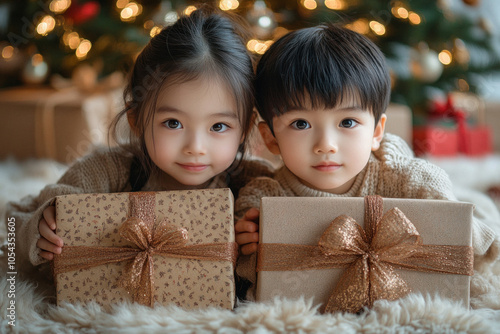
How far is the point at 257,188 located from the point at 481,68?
6.28 ft

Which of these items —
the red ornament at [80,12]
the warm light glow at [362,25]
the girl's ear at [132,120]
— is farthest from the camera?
the warm light glow at [362,25]

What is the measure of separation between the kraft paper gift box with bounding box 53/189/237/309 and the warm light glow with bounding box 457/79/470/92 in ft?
6.73

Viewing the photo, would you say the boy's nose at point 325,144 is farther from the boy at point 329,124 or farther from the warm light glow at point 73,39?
the warm light glow at point 73,39

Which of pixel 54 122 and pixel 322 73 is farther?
pixel 54 122

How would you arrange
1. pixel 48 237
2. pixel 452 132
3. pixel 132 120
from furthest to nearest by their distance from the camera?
pixel 452 132
pixel 132 120
pixel 48 237

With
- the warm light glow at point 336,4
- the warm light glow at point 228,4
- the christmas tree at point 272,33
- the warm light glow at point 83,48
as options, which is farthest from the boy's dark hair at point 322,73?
the warm light glow at point 83,48

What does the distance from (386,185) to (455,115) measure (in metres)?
1.65

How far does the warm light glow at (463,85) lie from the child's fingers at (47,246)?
7.47ft

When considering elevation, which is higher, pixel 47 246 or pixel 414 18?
pixel 414 18

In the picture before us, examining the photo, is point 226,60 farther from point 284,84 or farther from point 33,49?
point 33,49

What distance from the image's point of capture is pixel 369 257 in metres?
0.88

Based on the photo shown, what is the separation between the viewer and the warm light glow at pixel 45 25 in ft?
6.98

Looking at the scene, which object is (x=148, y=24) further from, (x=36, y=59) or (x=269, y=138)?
(x=269, y=138)

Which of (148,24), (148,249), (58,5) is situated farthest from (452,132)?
(148,249)
